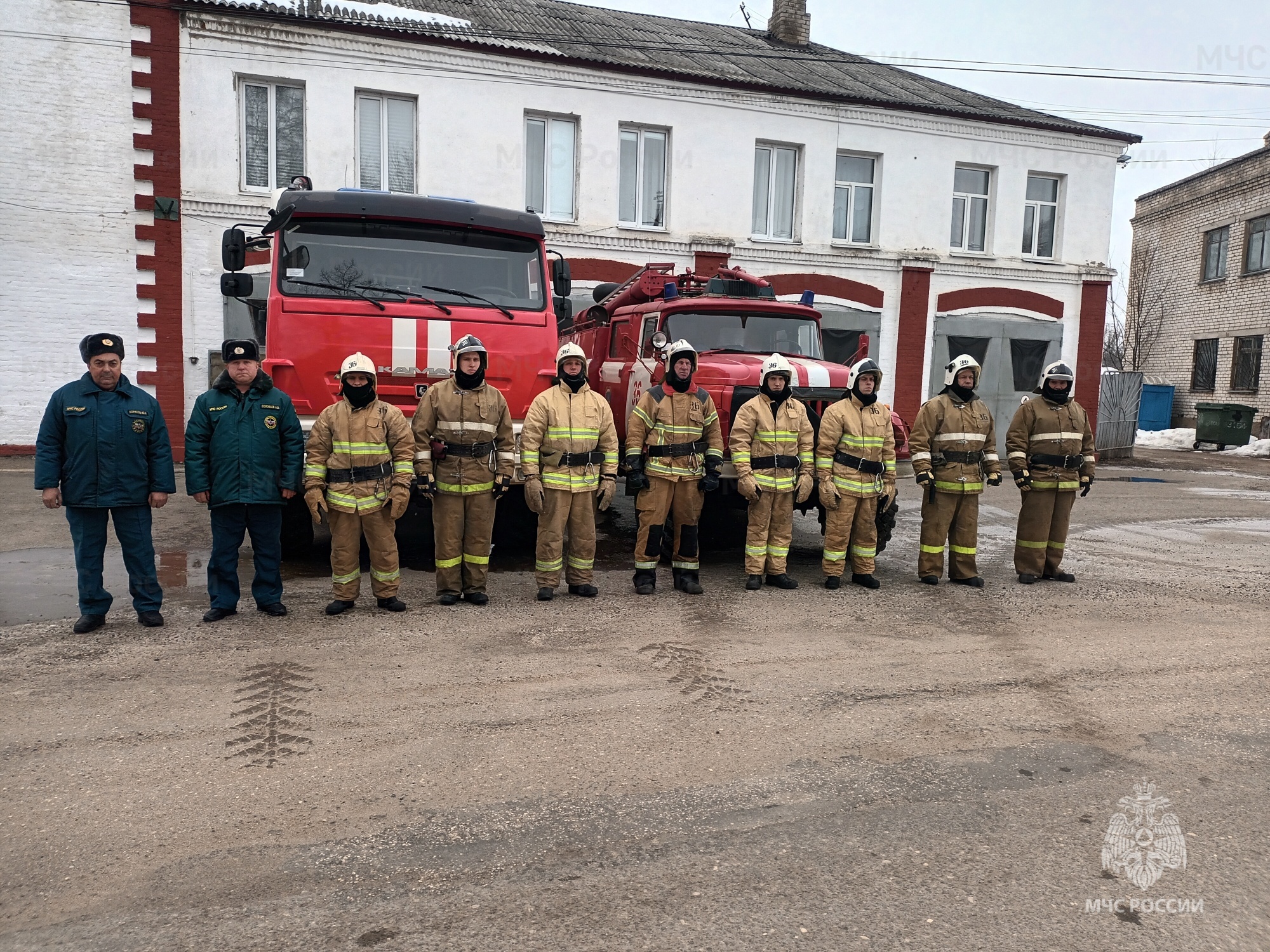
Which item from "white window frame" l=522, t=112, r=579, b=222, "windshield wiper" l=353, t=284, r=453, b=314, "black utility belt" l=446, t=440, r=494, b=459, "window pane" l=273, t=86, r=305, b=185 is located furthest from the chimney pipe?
"black utility belt" l=446, t=440, r=494, b=459

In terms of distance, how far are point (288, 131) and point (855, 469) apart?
1201 cm

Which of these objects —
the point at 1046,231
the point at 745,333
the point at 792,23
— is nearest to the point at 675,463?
the point at 745,333

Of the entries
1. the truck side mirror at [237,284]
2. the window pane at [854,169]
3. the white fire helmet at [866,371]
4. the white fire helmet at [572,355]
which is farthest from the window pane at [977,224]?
the truck side mirror at [237,284]

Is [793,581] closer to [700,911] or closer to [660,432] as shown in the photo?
[660,432]

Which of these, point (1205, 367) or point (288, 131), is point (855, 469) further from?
point (1205, 367)

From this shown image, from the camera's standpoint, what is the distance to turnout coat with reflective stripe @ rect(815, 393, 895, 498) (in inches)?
299

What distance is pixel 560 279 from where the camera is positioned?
8336 millimetres

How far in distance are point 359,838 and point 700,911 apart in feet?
4.27

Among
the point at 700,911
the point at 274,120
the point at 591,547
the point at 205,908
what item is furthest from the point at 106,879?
the point at 274,120

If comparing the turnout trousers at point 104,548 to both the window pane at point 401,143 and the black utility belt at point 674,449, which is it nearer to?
the black utility belt at point 674,449

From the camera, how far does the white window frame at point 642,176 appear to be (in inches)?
670

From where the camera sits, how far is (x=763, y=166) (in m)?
17.9

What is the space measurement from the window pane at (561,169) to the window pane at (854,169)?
17.9 ft

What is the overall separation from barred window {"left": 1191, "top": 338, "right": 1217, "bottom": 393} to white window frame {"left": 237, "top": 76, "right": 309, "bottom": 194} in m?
26.9
